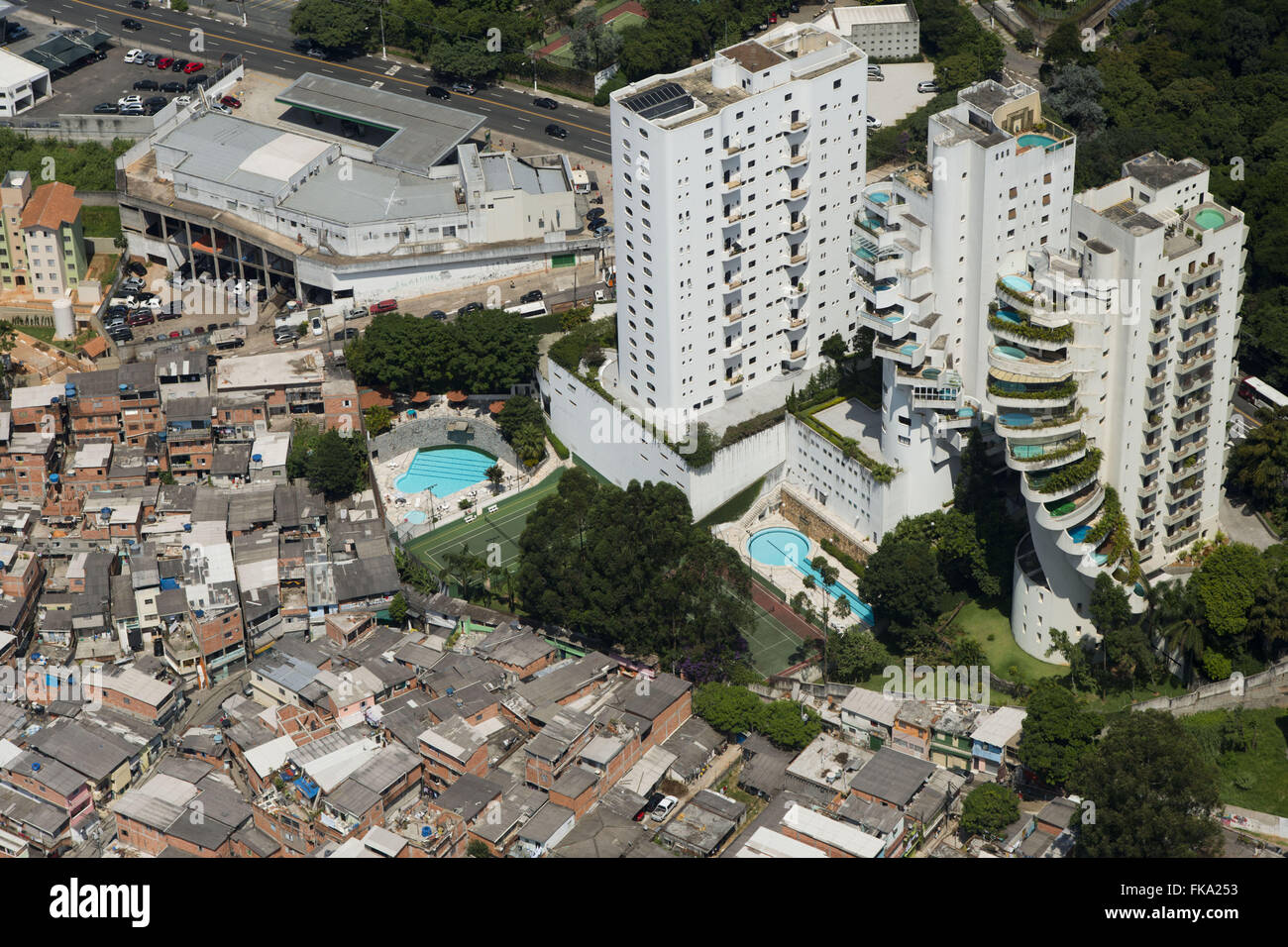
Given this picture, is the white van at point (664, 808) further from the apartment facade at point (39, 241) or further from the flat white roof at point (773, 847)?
the apartment facade at point (39, 241)

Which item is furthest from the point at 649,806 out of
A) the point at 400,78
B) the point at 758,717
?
the point at 400,78

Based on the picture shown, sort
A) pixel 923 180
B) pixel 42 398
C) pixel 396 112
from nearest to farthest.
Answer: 1. pixel 923 180
2. pixel 42 398
3. pixel 396 112

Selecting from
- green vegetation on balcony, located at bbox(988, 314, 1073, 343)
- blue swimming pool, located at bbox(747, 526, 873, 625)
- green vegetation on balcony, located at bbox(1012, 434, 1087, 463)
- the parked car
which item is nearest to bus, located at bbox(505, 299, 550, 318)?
blue swimming pool, located at bbox(747, 526, 873, 625)

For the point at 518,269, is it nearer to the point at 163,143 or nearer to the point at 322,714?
the point at 163,143

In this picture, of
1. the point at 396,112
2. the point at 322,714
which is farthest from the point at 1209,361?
the point at 396,112

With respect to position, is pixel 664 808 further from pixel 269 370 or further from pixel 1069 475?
pixel 269 370

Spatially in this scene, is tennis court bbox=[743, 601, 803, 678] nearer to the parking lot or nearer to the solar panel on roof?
the solar panel on roof

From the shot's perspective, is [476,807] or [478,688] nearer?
[476,807]
